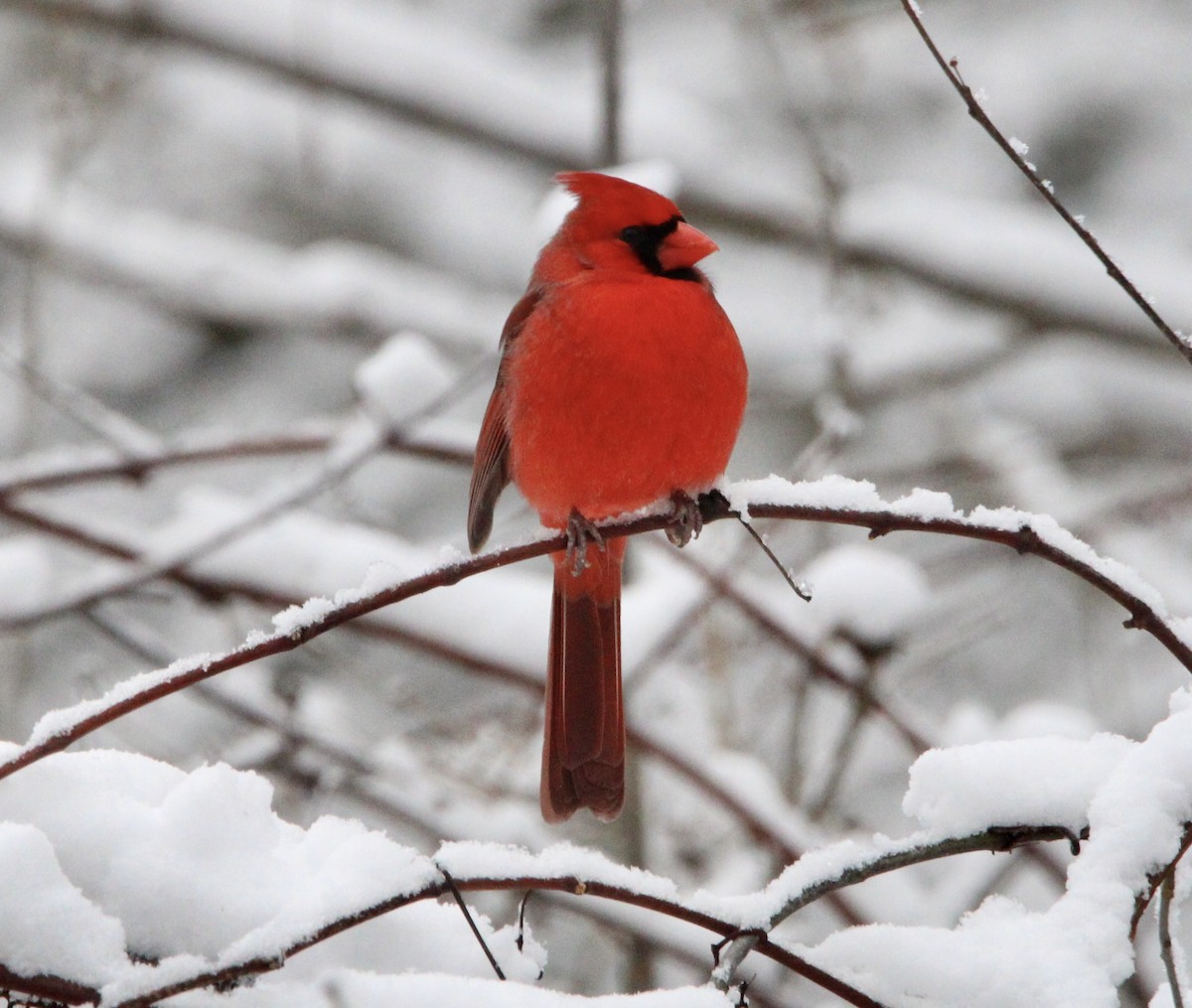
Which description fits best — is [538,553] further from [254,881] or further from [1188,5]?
[1188,5]

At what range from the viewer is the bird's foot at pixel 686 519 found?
208 centimetres

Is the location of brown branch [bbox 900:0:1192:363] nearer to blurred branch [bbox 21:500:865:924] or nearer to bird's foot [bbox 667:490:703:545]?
bird's foot [bbox 667:490:703:545]

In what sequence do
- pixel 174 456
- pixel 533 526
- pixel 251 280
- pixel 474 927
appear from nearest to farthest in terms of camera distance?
pixel 474 927
pixel 174 456
pixel 533 526
pixel 251 280

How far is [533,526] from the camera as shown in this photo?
158 inches

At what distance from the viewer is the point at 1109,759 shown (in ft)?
4.03

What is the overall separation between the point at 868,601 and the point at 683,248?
674mm

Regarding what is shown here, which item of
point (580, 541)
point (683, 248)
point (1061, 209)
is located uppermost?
point (683, 248)

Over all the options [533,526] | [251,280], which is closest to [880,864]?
[533,526]

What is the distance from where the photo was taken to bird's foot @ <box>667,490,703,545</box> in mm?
2080

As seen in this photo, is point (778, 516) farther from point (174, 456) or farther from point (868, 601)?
point (174, 456)

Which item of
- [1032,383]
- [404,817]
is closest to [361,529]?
[404,817]

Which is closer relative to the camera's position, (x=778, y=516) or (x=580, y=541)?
(x=778, y=516)

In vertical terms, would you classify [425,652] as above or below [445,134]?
below

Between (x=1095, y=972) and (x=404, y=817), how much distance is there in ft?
6.05
